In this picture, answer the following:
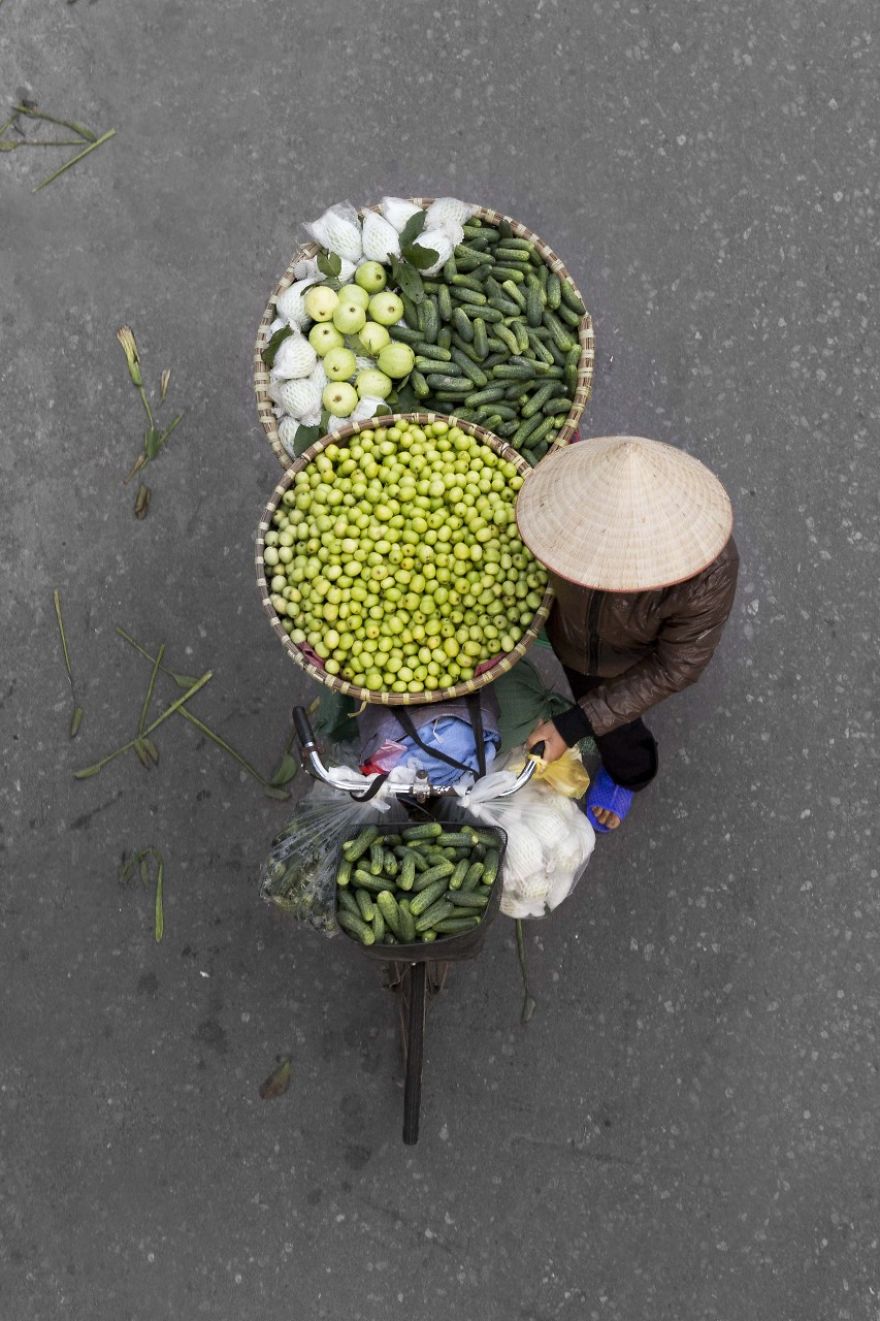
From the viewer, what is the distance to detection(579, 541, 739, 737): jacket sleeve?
8.39 feet

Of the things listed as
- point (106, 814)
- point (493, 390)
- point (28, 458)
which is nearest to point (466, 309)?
point (493, 390)

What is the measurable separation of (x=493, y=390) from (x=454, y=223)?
1.65 ft

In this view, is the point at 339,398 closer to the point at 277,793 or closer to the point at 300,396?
the point at 300,396

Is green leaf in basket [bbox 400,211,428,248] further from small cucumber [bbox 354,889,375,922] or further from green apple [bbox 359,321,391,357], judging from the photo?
small cucumber [bbox 354,889,375,922]

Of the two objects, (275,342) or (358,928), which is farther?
(275,342)

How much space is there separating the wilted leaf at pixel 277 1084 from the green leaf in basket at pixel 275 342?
2318 millimetres

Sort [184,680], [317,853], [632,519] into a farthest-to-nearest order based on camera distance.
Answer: [184,680] < [317,853] < [632,519]

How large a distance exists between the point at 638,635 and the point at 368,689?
2.34 ft

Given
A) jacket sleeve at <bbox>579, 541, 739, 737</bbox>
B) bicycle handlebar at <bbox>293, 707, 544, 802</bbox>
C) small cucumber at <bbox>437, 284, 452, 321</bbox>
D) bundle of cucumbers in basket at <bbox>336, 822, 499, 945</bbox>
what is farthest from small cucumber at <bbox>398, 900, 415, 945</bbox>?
small cucumber at <bbox>437, 284, 452, 321</bbox>

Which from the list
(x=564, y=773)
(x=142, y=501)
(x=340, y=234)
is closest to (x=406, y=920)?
(x=564, y=773)

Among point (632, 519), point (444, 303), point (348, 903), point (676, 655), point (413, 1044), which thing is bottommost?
point (413, 1044)

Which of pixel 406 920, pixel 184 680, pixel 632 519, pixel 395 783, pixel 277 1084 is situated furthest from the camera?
pixel 184 680

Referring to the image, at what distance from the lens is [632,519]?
234cm

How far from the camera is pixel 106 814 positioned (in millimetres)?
3850
